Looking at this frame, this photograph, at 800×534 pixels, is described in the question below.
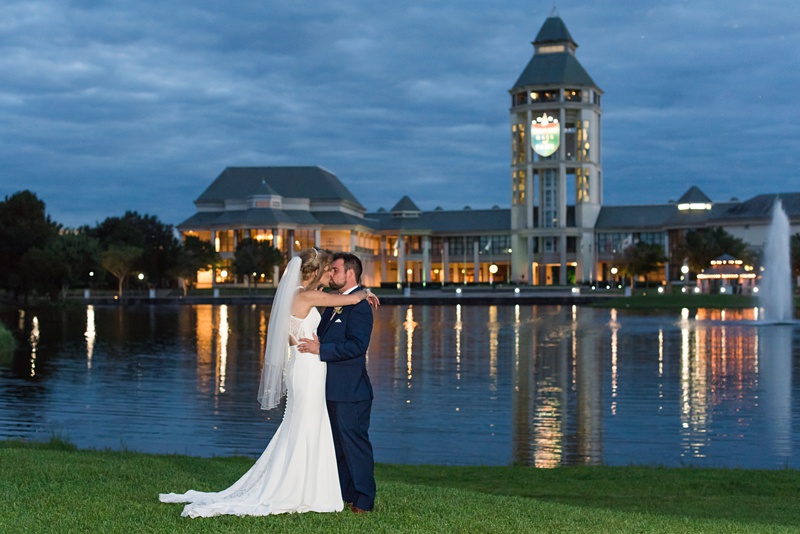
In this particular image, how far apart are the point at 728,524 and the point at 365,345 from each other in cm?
329

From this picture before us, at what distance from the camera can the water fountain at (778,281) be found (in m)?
51.7

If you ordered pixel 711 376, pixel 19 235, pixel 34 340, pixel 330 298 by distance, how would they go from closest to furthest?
pixel 330 298 < pixel 711 376 < pixel 34 340 < pixel 19 235

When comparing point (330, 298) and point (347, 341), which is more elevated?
point (330, 298)

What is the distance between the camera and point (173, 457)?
12445mm

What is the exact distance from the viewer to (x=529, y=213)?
378 feet

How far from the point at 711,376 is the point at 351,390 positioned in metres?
19.3

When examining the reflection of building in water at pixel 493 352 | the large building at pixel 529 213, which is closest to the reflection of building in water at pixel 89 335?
the reflection of building in water at pixel 493 352

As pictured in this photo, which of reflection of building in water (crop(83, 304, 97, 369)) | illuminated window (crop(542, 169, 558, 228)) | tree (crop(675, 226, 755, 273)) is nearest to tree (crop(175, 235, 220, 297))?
reflection of building in water (crop(83, 304, 97, 369))

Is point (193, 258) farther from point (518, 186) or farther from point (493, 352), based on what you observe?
point (493, 352)

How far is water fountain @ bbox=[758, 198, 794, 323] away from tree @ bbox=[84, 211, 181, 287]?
53.3 meters

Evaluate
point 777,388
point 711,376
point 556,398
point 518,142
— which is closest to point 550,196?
point 518,142

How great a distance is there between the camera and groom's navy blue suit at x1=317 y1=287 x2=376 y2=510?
828cm

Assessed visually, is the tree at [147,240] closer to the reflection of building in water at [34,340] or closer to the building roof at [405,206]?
the building roof at [405,206]

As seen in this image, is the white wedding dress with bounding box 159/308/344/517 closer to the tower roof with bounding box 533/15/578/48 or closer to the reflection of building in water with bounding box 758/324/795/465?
the reflection of building in water with bounding box 758/324/795/465
